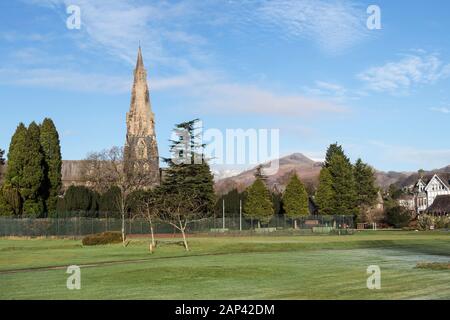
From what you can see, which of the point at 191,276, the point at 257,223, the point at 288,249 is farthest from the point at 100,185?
the point at 191,276

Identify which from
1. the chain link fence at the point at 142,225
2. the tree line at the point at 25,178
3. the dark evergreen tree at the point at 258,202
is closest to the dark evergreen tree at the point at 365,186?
the chain link fence at the point at 142,225

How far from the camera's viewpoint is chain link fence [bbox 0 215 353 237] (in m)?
58.4

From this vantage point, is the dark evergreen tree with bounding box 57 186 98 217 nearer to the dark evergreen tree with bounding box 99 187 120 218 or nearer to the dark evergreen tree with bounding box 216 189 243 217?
the dark evergreen tree with bounding box 99 187 120 218

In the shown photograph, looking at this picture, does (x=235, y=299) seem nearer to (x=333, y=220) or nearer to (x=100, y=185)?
(x=333, y=220)

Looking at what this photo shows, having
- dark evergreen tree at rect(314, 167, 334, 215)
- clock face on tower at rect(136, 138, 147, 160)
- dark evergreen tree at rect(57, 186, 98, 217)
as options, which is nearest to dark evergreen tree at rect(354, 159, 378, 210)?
dark evergreen tree at rect(314, 167, 334, 215)

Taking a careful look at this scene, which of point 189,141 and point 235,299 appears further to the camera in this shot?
point 189,141

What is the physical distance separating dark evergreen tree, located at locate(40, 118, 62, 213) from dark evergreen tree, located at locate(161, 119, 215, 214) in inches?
549

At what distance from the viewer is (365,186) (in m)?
96.6

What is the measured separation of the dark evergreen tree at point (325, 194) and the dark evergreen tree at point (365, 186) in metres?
12.8

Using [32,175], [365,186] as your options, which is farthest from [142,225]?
[365,186]

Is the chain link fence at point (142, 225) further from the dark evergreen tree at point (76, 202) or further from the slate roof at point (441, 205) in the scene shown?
the slate roof at point (441, 205)

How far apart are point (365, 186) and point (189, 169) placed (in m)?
36.0
